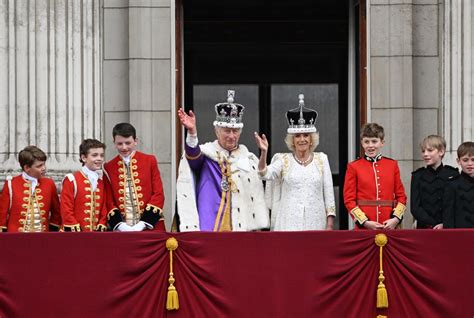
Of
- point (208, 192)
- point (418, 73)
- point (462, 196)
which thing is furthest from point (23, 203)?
point (418, 73)

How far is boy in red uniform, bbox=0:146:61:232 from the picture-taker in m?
13.7

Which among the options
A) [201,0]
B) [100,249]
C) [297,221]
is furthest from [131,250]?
[201,0]

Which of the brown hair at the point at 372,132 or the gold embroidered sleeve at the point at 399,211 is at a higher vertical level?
the brown hair at the point at 372,132

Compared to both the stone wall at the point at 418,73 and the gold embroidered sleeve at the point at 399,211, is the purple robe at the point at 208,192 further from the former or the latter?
the stone wall at the point at 418,73

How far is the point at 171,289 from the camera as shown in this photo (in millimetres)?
12383

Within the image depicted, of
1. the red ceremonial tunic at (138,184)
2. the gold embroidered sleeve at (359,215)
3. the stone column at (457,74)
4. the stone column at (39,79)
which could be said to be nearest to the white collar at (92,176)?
the red ceremonial tunic at (138,184)

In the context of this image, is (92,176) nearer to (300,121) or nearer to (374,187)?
(300,121)

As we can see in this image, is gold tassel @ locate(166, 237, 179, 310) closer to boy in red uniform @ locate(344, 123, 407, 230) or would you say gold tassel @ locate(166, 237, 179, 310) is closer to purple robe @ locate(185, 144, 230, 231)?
purple robe @ locate(185, 144, 230, 231)

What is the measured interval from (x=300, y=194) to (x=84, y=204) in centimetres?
214

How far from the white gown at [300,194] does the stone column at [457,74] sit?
285 cm

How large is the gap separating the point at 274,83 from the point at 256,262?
8.21 meters

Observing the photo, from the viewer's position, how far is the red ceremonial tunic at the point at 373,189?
13711 mm

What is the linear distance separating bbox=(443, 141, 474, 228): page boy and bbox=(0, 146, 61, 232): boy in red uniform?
397 centimetres

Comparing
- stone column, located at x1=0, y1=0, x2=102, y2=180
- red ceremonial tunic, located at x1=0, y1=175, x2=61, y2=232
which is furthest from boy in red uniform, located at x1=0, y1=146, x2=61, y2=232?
stone column, located at x1=0, y1=0, x2=102, y2=180
